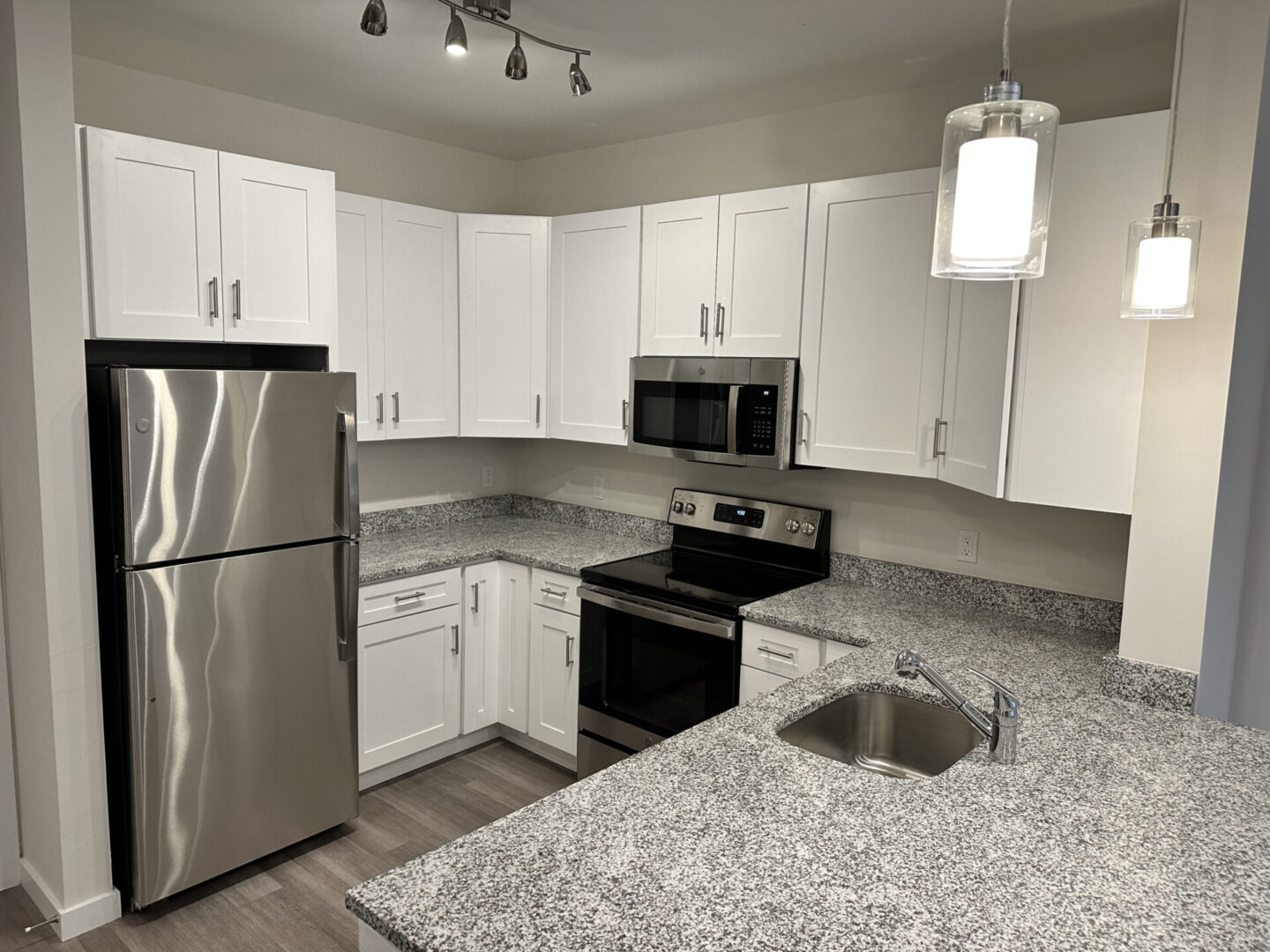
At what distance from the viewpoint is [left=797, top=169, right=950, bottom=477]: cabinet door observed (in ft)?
8.35

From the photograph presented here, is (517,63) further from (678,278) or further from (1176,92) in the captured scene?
(1176,92)

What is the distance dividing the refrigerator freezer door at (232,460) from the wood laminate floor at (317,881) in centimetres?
106

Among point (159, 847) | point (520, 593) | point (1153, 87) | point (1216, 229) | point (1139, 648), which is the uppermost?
point (1153, 87)

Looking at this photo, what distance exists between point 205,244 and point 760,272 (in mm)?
1776

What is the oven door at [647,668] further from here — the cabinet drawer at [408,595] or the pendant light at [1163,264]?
the pendant light at [1163,264]

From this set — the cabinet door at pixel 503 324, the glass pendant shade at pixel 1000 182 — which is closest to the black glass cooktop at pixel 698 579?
the cabinet door at pixel 503 324

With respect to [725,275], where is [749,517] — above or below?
below

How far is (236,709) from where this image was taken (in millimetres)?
2514

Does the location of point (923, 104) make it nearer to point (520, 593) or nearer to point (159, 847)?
point (520, 593)

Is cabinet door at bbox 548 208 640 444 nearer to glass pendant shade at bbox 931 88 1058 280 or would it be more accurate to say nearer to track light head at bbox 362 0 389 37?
track light head at bbox 362 0 389 37

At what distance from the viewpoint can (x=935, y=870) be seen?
4.11 feet

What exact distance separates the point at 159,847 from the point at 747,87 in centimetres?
299

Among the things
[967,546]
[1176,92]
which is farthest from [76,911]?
[1176,92]

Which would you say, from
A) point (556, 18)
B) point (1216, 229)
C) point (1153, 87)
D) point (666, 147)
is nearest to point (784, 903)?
point (1216, 229)
